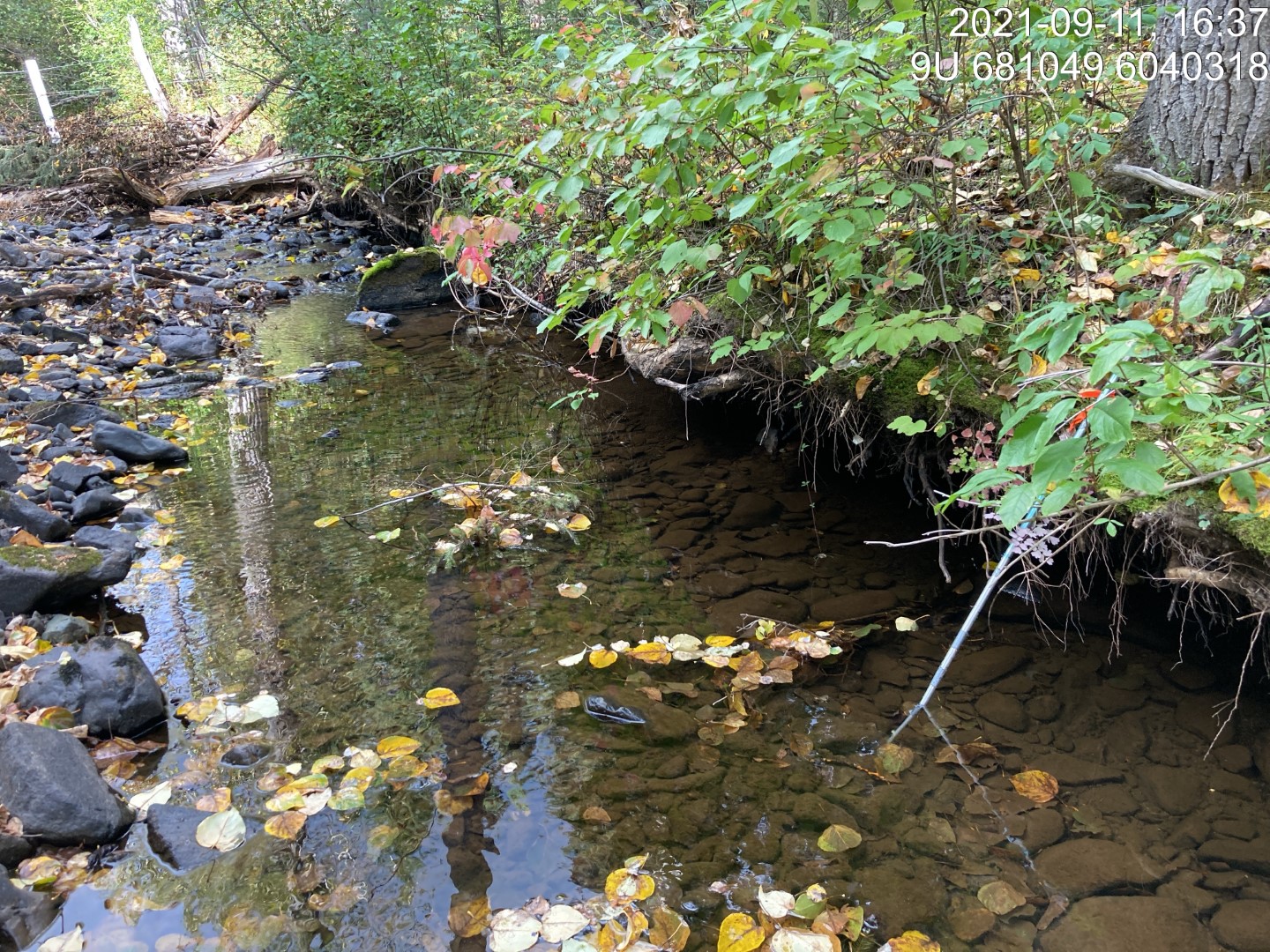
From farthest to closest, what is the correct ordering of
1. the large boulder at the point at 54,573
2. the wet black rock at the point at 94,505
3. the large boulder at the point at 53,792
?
the wet black rock at the point at 94,505 → the large boulder at the point at 54,573 → the large boulder at the point at 53,792

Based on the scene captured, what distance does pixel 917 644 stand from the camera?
356 cm

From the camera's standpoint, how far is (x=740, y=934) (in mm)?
2320

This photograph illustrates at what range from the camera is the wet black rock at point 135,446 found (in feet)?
18.9

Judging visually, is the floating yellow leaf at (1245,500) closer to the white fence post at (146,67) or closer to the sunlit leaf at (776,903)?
the sunlit leaf at (776,903)

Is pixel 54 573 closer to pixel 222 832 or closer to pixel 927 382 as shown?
pixel 222 832

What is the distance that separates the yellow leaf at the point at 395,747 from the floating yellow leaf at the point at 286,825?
37 cm

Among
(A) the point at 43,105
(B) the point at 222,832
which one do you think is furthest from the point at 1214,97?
(A) the point at 43,105

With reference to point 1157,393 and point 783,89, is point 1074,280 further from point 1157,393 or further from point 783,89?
point 1157,393

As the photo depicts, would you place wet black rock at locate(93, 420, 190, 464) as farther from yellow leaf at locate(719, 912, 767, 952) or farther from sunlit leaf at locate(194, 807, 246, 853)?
yellow leaf at locate(719, 912, 767, 952)

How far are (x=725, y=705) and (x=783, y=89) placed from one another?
2414mm

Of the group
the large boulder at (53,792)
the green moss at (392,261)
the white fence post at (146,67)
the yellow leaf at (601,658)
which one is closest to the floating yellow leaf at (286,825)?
the large boulder at (53,792)

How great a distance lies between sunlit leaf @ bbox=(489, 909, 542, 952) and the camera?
2322 mm

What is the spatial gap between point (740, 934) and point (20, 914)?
6.99 feet

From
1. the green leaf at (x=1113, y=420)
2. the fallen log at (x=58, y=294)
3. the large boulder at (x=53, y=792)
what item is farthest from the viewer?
the fallen log at (x=58, y=294)
